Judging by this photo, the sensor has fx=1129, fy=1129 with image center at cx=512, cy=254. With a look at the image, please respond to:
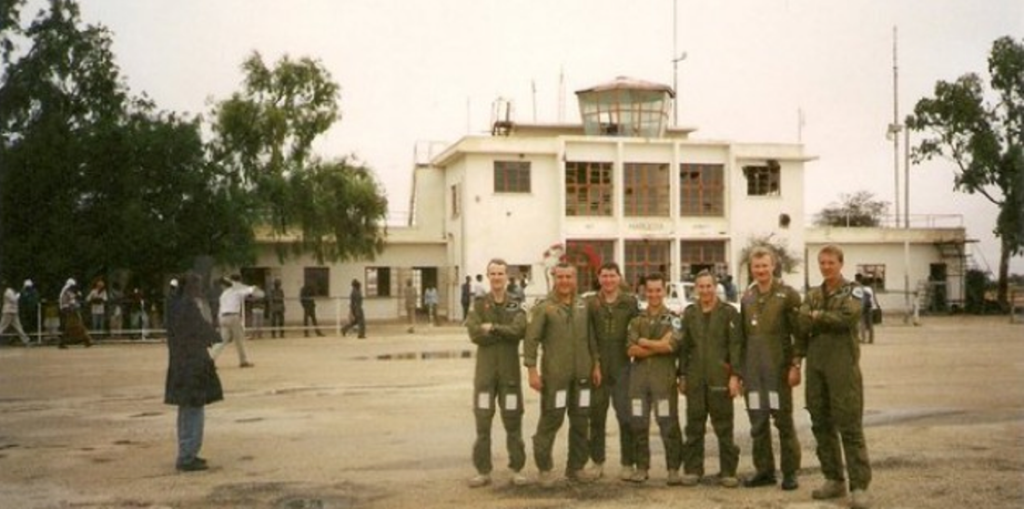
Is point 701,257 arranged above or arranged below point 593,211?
below

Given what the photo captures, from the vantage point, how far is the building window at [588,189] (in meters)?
45.4

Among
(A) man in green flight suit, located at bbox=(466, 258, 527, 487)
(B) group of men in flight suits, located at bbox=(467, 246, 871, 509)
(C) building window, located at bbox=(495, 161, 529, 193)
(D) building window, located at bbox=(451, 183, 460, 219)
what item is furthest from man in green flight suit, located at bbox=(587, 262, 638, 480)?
(D) building window, located at bbox=(451, 183, 460, 219)

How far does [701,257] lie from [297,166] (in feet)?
55.9

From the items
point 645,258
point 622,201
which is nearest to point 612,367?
point 622,201

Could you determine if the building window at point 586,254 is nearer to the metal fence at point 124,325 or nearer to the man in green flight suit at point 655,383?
the metal fence at point 124,325

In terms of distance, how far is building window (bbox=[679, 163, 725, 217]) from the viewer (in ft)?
153

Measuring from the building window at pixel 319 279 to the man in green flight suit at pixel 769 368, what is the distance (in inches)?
1554

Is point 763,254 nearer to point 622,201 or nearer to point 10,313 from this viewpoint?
point 10,313

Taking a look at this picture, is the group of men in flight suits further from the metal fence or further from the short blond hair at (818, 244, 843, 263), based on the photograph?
the metal fence

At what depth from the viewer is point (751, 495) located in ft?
28.1

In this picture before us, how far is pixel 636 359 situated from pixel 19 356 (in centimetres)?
2045

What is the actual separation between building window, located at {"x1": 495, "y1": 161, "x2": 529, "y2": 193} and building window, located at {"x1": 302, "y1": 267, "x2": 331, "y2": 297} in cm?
831

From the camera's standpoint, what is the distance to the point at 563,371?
9.12 meters

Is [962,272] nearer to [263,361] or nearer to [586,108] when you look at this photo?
[586,108]
